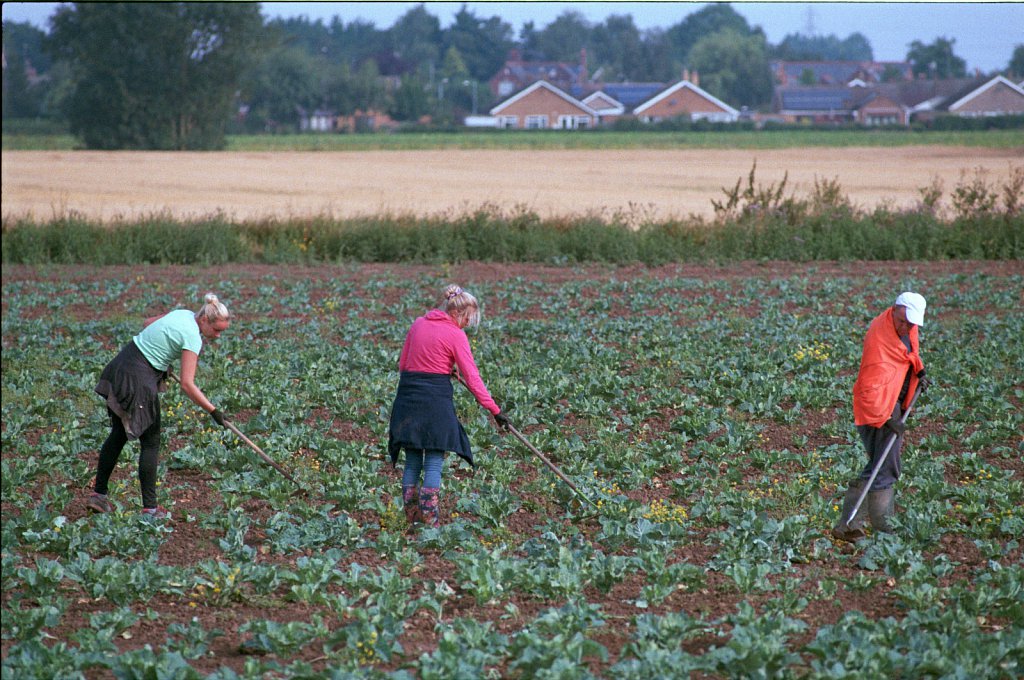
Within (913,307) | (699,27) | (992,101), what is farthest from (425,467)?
(699,27)

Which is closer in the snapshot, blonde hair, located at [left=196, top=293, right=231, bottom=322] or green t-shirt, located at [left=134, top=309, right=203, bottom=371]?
blonde hair, located at [left=196, top=293, right=231, bottom=322]

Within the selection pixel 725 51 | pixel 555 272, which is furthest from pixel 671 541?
pixel 725 51

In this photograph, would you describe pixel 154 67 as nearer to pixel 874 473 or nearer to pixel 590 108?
pixel 590 108

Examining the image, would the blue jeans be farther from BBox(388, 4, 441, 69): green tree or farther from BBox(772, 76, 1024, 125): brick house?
BBox(388, 4, 441, 69): green tree

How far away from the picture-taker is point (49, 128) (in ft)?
224

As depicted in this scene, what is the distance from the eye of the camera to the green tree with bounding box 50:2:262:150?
134 ft

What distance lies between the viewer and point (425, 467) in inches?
301

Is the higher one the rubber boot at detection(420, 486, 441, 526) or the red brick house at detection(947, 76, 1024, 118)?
the red brick house at detection(947, 76, 1024, 118)

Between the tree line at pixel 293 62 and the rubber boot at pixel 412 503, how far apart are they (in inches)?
152

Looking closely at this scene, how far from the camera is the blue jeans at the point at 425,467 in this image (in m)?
7.59

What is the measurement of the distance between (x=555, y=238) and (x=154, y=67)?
32.8 metres

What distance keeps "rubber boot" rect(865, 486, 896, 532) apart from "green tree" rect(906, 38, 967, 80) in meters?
78.7

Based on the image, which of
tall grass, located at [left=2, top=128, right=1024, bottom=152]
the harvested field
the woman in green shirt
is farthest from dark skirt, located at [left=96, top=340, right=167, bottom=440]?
tall grass, located at [left=2, top=128, right=1024, bottom=152]

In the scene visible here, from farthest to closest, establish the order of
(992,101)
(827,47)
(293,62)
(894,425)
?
(827,47) < (293,62) < (992,101) < (894,425)
